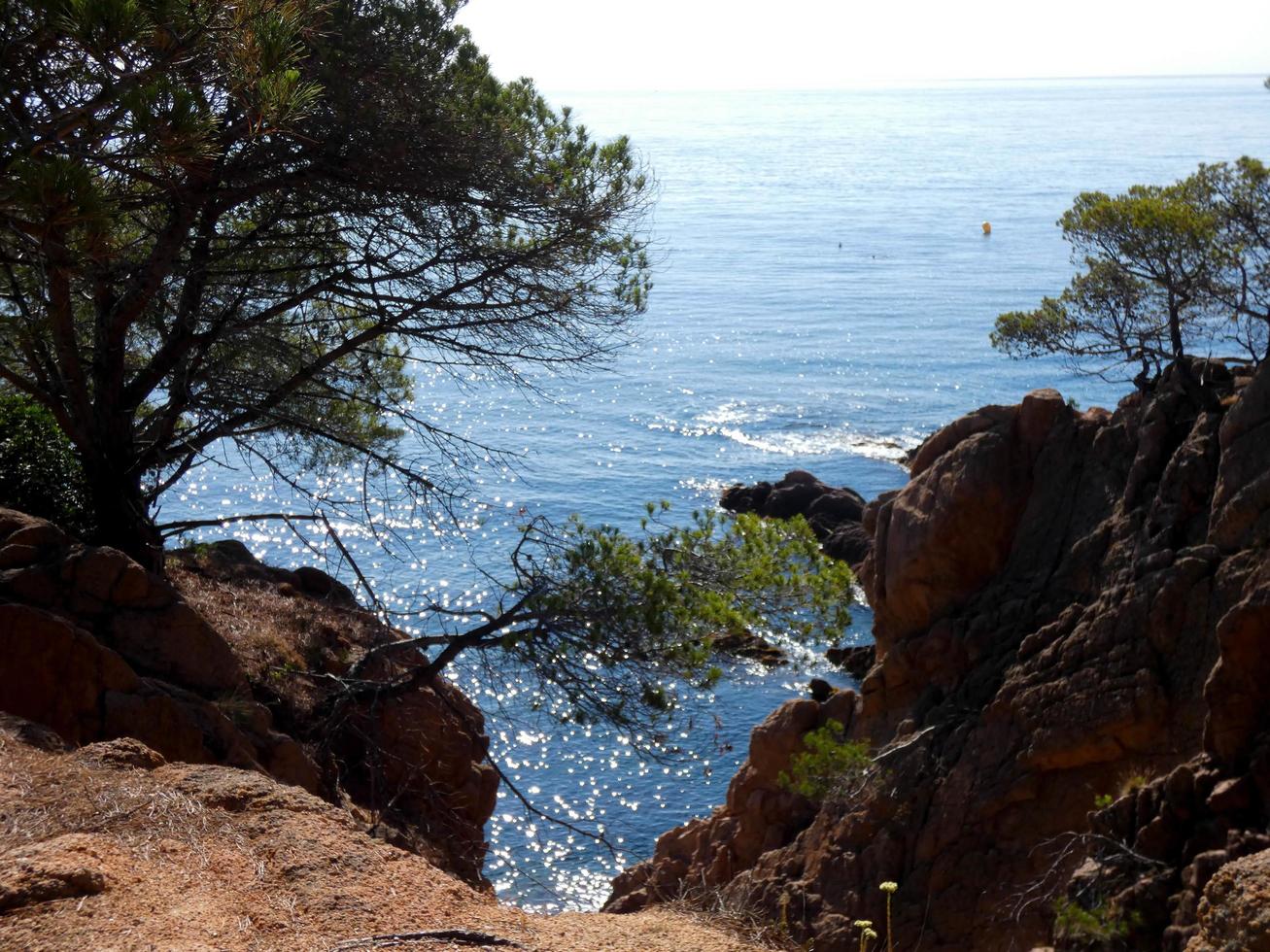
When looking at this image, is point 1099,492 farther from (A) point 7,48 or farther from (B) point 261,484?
(B) point 261,484

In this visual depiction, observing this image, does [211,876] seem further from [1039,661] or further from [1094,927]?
[1039,661]

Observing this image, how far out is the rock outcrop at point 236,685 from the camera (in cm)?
820

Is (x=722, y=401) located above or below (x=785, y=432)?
above

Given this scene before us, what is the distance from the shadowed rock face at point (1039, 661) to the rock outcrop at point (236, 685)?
129 inches

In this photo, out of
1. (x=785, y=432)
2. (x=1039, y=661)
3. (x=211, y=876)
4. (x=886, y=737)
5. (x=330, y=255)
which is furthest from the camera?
(x=785, y=432)

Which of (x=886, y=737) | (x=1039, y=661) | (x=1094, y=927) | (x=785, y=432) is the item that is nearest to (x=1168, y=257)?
(x=1039, y=661)

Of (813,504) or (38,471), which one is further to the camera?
(813,504)

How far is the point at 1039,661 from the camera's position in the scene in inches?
483

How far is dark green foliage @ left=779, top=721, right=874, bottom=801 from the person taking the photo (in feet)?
42.7

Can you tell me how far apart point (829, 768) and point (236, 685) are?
21.5ft

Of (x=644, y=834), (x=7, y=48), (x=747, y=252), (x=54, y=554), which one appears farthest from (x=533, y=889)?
(x=747, y=252)

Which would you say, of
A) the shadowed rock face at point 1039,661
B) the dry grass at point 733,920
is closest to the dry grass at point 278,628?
the shadowed rock face at point 1039,661

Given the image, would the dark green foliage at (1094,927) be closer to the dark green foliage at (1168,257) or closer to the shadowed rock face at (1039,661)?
the shadowed rock face at (1039,661)

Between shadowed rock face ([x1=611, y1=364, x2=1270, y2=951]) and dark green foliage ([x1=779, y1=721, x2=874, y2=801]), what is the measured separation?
26cm
